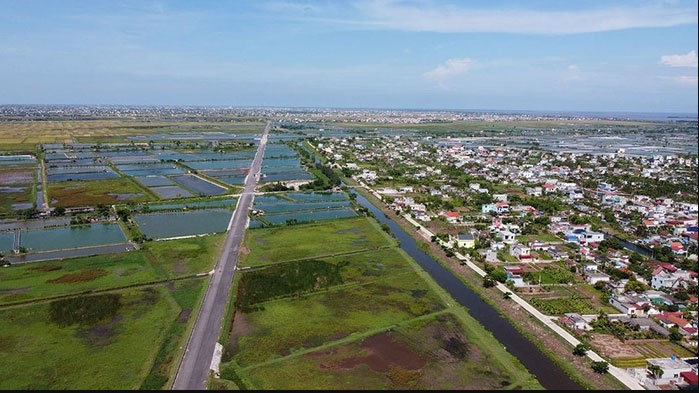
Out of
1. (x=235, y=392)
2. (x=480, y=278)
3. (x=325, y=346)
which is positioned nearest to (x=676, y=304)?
(x=480, y=278)

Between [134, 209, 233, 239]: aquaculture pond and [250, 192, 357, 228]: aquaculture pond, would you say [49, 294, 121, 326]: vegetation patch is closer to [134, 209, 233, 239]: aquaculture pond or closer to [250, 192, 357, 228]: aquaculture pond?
[134, 209, 233, 239]: aquaculture pond

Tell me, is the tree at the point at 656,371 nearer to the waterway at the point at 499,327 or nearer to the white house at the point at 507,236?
the waterway at the point at 499,327

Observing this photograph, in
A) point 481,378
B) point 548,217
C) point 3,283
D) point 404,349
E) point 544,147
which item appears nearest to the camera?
point 481,378

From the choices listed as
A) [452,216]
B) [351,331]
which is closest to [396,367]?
[351,331]

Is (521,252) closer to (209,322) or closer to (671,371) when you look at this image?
→ (671,371)

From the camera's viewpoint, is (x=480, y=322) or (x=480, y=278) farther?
(x=480, y=278)

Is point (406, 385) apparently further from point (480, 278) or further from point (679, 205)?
point (679, 205)
